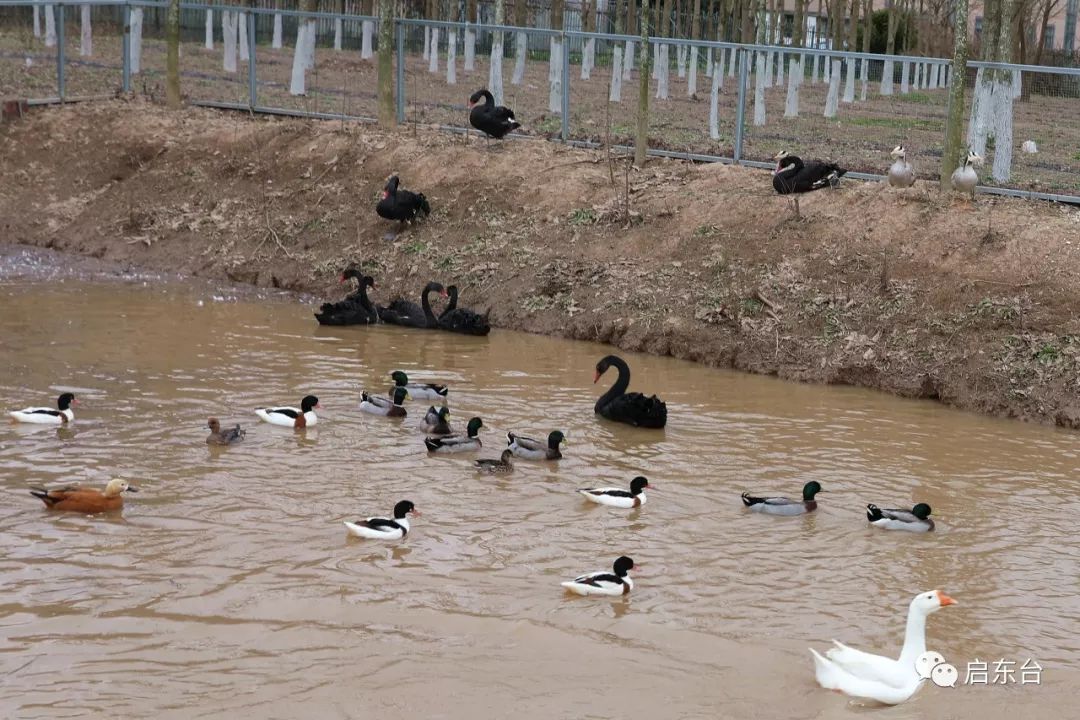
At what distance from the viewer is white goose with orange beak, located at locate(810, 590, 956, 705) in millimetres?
8461

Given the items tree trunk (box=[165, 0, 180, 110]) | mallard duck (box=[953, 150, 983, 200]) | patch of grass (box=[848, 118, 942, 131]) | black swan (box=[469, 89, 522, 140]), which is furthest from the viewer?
patch of grass (box=[848, 118, 942, 131])

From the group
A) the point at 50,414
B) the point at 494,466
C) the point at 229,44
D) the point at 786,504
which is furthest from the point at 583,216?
the point at 229,44

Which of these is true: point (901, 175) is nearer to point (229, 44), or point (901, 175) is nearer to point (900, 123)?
point (900, 123)

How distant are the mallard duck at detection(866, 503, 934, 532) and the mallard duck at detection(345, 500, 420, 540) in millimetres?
4048

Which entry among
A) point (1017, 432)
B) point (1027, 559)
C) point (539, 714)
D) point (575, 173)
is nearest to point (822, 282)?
point (1017, 432)

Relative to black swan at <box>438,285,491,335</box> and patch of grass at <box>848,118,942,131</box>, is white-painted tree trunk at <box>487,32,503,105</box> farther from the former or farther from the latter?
black swan at <box>438,285,491,335</box>

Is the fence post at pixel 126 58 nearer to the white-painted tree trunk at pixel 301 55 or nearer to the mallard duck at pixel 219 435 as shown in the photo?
the white-painted tree trunk at pixel 301 55

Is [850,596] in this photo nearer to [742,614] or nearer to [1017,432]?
[742,614]

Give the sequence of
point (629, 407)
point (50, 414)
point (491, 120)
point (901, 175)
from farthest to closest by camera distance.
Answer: point (491, 120) → point (901, 175) → point (629, 407) → point (50, 414)

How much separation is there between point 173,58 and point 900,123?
1639cm

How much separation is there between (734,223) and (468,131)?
22.5 feet

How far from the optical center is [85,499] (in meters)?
11.2

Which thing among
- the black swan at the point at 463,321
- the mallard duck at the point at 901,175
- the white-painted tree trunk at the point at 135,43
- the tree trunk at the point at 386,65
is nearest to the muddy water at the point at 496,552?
the black swan at the point at 463,321

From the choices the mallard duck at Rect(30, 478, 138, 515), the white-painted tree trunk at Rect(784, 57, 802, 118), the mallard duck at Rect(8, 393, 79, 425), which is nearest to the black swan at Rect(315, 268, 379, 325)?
A: the mallard duck at Rect(8, 393, 79, 425)
